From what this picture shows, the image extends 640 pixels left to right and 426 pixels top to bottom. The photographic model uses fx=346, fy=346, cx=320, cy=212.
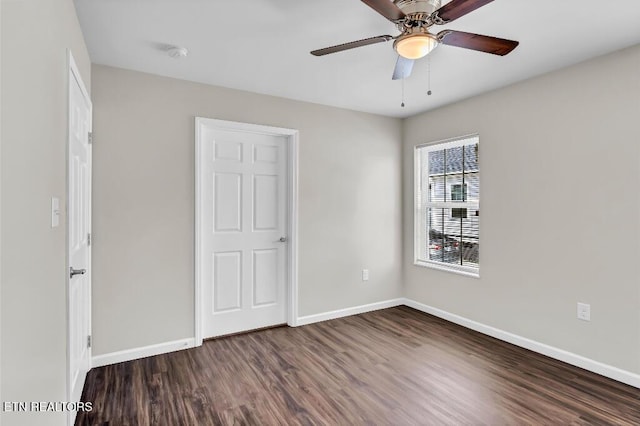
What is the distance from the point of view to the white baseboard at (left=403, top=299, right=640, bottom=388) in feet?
8.28

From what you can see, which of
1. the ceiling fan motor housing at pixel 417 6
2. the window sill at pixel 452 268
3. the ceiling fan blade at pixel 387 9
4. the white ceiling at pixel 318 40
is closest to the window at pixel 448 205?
the window sill at pixel 452 268

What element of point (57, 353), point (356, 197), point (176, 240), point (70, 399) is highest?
point (356, 197)

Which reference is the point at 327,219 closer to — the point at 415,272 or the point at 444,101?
the point at 415,272

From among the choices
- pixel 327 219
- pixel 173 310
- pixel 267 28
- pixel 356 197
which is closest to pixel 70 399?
pixel 173 310

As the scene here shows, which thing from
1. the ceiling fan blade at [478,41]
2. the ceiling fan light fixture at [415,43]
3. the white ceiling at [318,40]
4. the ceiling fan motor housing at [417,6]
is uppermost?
the white ceiling at [318,40]

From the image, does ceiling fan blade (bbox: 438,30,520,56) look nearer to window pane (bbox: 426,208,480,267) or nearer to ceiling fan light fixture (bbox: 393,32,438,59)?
ceiling fan light fixture (bbox: 393,32,438,59)

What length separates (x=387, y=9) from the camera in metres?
1.60

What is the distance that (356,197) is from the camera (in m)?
4.13

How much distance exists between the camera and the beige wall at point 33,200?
1.01m

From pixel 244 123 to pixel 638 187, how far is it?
3210 mm

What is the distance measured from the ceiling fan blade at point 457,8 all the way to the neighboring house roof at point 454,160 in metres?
2.24

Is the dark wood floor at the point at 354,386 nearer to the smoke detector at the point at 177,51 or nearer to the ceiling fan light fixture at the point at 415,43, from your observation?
the ceiling fan light fixture at the point at 415,43

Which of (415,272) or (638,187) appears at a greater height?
(638,187)

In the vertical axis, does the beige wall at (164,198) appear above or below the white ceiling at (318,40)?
below
